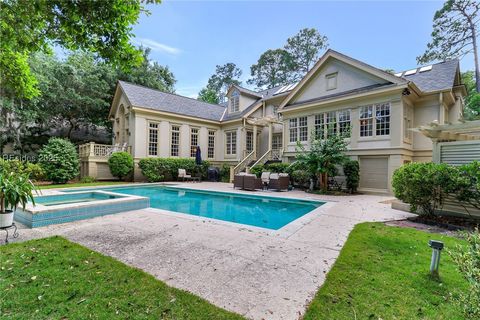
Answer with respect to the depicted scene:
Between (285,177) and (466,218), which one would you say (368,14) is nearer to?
(285,177)

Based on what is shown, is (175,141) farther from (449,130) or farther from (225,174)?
(449,130)

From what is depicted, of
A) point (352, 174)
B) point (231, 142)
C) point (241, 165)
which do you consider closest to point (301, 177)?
point (352, 174)

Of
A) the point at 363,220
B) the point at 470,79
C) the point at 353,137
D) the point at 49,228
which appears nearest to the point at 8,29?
the point at 49,228

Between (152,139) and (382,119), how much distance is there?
15.9 m

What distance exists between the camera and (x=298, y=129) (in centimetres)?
1623

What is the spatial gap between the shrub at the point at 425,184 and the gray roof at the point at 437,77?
29.7ft

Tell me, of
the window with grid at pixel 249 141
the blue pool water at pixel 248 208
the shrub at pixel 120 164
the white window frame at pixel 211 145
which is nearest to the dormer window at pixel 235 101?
the window with grid at pixel 249 141

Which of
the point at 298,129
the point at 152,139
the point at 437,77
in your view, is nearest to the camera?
the point at 437,77

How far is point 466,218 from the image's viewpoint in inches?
257

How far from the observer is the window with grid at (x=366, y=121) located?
13141mm

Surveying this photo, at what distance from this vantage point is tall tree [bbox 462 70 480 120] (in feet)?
63.4

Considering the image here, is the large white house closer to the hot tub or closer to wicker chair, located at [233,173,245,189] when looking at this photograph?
wicker chair, located at [233,173,245,189]

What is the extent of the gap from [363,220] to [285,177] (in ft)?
22.8

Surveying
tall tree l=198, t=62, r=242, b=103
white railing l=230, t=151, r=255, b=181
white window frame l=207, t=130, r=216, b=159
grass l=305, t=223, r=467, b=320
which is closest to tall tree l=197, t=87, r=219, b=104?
tall tree l=198, t=62, r=242, b=103
